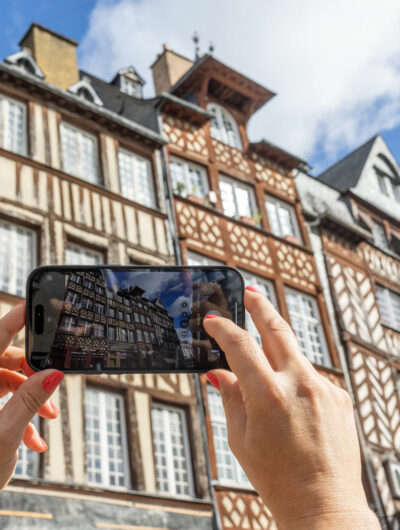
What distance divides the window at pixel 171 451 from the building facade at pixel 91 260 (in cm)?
2

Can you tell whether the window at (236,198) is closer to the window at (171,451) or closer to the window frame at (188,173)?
the window frame at (188,173)

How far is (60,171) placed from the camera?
526 inches

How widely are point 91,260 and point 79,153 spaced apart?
9.25 feet

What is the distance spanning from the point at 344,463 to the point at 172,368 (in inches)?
46.8

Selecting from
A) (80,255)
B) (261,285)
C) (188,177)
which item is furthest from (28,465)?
(188,177)

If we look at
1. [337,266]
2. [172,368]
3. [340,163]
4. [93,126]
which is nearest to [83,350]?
[172,368]

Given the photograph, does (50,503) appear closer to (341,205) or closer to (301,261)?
(301,261)

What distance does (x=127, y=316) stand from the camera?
256 centimetres

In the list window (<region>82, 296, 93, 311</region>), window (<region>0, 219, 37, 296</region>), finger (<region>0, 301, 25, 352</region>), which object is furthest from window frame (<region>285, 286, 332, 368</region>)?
finger (<region>0, 301, 25, 352</region>)

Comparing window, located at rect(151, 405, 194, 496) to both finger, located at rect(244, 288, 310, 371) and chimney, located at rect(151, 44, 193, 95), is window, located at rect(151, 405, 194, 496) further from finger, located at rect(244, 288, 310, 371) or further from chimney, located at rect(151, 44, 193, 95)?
chimney, located at rect(151, 44, 193, 95)

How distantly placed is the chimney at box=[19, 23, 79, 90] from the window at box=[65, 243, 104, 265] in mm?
6119

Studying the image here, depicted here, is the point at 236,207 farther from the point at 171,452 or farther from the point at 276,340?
the point at 276,340

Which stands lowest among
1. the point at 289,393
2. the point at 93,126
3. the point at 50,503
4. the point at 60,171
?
the point at 289,393

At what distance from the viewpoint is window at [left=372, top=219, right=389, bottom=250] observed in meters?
22.7
